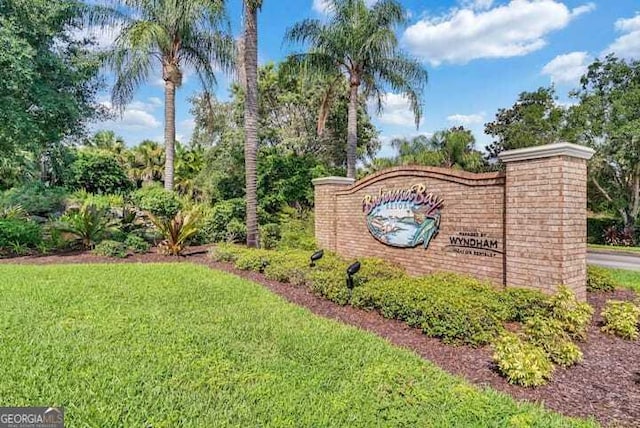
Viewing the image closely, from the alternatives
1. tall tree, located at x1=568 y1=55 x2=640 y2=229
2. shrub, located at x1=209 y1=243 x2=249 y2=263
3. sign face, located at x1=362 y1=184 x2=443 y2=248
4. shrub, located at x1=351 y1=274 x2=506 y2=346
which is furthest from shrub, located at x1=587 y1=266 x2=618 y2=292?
tall tree, located at x1=568 y1=55 x2=640 y2=229

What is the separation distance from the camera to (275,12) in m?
11.4

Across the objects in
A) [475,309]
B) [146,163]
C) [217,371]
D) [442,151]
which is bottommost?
[217,371]

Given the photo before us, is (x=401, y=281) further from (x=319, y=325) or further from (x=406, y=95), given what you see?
(x=406, y=95)

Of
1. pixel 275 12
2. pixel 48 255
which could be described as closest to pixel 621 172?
pixel 275 12

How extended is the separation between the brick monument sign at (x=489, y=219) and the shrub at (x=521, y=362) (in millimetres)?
1702

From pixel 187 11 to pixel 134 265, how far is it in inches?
301

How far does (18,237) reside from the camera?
11.0 metres

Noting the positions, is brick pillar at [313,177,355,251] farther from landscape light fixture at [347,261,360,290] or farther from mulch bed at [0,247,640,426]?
mulch bed at [0,247,640,426]

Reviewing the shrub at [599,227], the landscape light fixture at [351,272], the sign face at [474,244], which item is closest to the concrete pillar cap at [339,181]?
the sign face at [474,244]

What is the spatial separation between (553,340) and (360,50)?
36.5 feet

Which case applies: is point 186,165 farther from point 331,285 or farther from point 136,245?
point 331,285

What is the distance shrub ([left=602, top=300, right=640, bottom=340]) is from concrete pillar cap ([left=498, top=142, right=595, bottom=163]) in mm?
1922

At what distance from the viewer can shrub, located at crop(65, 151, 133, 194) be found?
812 inches

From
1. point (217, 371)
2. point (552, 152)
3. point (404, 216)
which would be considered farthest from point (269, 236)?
point (217, 371)
